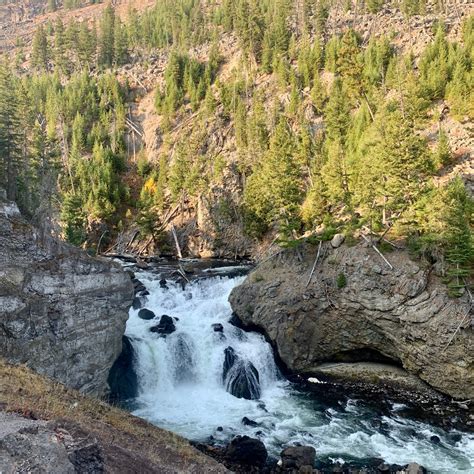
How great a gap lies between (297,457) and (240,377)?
913 cm

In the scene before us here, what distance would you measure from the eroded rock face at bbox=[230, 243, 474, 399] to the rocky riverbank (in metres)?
0.06

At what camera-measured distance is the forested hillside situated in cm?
3528

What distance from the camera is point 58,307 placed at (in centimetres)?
2259

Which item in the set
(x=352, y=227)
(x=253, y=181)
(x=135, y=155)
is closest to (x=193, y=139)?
(x=135, y=155)

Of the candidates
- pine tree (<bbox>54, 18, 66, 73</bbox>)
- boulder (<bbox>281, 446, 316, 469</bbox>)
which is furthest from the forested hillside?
boulder (<bbox>281, 446, 316, 469</bbox>)

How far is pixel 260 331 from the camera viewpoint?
3419cm

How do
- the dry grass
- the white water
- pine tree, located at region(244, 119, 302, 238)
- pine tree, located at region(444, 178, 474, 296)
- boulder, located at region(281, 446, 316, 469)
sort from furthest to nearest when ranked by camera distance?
1. pine tree, located at region(244, 119, 302, 238)
2. pine tree, located at region(444, 178, 474, 296)
3. the white water
4. boulder, located at region(281, 446, 316, 469)
5. the dry grass

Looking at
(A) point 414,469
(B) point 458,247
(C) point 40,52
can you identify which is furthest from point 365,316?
(C) point 40,52

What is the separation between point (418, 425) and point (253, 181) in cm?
4002

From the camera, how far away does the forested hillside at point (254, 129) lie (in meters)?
35.3

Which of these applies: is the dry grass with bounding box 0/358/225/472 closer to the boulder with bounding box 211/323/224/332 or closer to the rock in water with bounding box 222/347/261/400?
the rock in water with bounding box 222/347/261/400

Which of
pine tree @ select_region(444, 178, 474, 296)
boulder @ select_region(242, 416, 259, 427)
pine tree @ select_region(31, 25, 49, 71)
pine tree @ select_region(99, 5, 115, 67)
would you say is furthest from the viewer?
pine tree @ select_region(31, 25, 49, 71)

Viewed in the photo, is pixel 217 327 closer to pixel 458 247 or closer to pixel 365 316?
pixel 365 316

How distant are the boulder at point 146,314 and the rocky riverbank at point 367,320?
737cm
